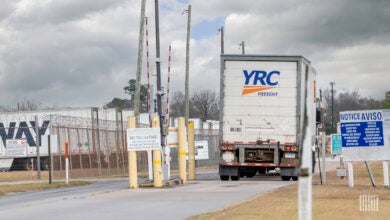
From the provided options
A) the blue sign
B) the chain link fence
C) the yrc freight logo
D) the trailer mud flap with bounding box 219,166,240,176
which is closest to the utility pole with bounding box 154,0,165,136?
the trailer mud flap with bounding box 219,166,240,176

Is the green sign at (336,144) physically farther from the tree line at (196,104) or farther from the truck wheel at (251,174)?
the tree line at (196,104)

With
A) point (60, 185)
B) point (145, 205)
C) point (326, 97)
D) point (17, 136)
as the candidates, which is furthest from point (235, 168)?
point (326, 97)

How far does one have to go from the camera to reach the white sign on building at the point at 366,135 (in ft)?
64.6

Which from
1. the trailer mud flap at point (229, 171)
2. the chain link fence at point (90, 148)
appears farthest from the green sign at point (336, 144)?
the chain link fence at point (90, 148)

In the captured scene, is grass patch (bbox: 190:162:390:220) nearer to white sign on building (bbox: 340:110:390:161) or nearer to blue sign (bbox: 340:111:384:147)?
white sign on building (bbox: 340:110:390:161)

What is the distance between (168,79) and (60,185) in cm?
631

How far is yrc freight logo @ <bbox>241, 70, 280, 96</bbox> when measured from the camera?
25.5 metres

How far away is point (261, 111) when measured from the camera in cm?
2575

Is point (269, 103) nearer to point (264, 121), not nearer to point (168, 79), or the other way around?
point (264, 121)

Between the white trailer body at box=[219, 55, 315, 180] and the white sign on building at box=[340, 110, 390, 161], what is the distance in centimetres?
543

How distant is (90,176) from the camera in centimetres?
3950

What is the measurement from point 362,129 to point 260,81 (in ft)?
20.8

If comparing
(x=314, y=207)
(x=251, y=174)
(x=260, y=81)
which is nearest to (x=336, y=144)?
(x=251, y=174)

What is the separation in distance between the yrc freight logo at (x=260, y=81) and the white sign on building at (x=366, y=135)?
5735 mm
